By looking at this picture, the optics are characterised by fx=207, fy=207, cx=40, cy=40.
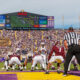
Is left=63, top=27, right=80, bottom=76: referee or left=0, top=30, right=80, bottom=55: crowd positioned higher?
left=0, top=30, right=80, bottom=55: crowd

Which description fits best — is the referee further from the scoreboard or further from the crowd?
the scoreboard

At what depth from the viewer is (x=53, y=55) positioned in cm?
852

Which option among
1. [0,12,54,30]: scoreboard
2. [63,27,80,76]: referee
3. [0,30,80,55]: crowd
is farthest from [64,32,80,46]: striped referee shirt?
[0,12,54,30]: scoreboard

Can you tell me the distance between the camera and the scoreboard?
125ft

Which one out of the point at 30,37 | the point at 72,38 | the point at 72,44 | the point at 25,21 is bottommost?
the point at 72,44

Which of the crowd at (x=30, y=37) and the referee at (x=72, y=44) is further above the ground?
the crowd at (x=30, y=37)

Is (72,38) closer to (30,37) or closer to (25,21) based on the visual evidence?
(30,37)

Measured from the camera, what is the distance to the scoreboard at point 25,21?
3800 centimetres

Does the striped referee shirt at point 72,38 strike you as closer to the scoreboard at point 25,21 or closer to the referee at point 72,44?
the referee at point 72,44

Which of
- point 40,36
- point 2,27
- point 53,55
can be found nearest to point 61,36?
point 40,36

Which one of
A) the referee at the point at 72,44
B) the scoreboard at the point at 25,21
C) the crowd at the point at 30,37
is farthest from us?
the scoreboard at the point at 25,21

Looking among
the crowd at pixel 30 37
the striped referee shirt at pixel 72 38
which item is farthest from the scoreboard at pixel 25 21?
the striped referee shirt at pixel 72 38

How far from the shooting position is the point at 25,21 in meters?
38.8

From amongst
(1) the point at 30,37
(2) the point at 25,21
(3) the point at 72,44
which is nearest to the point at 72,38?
(3) the point at 72,44
